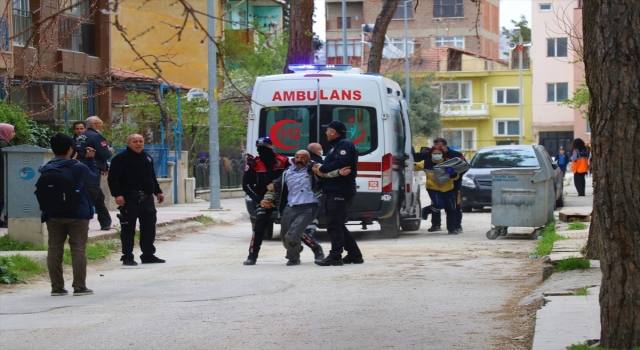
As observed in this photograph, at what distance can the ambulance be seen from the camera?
15.8 meters

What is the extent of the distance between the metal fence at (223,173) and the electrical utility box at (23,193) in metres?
16.7

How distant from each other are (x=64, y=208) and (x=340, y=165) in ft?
12.1

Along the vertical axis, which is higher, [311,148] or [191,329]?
[311,148]

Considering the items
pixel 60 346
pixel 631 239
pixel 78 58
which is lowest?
pixel 60 346

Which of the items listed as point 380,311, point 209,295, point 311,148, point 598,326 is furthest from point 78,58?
point 598,326

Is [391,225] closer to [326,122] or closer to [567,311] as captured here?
[326,122]

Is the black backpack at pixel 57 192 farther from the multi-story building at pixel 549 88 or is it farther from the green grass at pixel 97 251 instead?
the multi-story building at pixel 549 88

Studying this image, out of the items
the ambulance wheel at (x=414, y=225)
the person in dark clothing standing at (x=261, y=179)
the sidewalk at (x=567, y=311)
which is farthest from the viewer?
the ambulance wheel at (x=414, y=225)

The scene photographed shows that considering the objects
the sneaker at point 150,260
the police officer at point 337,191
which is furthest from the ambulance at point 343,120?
the police officer at point 337,191

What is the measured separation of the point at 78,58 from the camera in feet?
86.3

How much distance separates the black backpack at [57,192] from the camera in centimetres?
979

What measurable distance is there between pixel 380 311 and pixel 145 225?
5.30m

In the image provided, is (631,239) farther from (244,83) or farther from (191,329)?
(244,83)

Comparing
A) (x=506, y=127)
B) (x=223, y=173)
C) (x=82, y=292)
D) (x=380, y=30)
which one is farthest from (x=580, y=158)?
(x=506, y=127)
